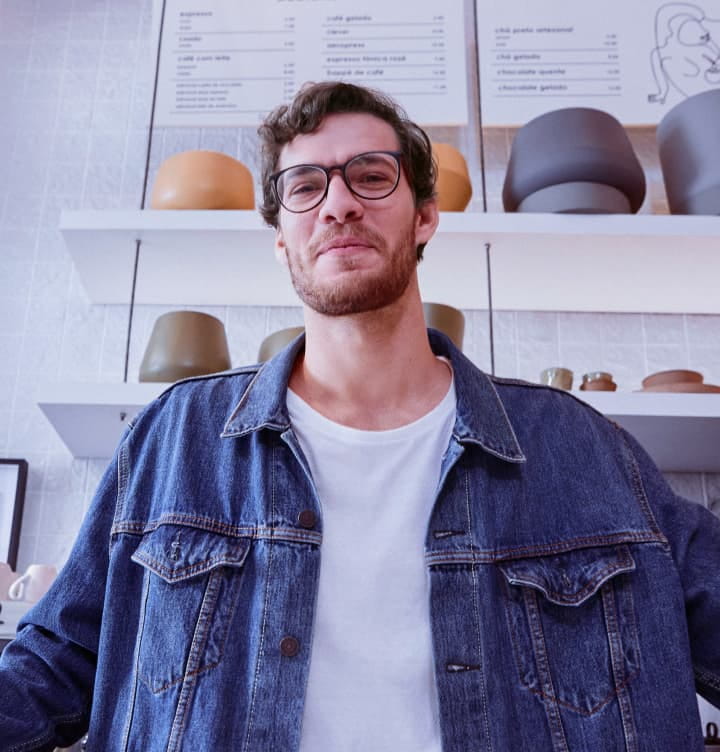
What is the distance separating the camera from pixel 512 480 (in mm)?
1007

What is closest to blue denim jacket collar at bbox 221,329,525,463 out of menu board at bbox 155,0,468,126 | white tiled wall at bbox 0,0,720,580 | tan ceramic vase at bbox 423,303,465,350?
tan ceramic vase at bbox 423,303,465,350

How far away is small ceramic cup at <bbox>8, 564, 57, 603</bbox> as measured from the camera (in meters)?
1.48

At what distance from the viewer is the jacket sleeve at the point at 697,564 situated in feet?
2.99

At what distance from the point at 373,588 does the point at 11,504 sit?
113 centimetres

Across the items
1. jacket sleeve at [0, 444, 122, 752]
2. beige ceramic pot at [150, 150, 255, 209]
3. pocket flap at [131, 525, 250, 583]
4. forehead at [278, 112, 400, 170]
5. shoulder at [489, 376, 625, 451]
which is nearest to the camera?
jacket sleeve at [0, 444, 122, 752]

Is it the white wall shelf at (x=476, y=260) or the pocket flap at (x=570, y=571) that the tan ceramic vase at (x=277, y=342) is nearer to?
the white wall shelf at (x=476, y=260)

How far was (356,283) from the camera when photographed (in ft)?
3.54

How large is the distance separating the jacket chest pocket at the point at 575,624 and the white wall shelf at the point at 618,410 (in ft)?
1.97

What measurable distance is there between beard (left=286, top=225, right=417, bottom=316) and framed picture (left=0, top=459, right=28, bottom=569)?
38.1 inches

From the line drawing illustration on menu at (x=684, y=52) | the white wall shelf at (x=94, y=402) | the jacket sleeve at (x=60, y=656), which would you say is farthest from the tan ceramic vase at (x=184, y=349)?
the line drawing illustration on menu at (x=684, y=52)

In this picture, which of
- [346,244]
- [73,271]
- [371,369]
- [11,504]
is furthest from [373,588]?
[73,271]

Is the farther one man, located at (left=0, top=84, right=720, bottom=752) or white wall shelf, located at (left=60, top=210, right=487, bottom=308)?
white wall shelf, located at (left=60, top=210, right=487, bottom=308)

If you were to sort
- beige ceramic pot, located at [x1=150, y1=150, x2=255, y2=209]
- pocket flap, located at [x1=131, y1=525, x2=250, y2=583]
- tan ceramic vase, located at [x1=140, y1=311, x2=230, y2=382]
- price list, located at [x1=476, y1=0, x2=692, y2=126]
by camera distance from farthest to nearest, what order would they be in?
1. price list, located at [x1=476, y1=0, x2=692, y2=126]
2. beige ceramic pot, located at [x1=150, y1=150, x2=255, y2=209]
3. tan ceramic vase, located at [x1=140, y1=311, x2=230, y2=382]
4. pocket flap, located at [x1=131, y1=525, x2=250, y2=583]

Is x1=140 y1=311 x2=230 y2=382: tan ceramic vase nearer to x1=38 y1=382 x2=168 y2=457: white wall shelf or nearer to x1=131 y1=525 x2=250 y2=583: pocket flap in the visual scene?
x1=38 y1=382 x2=168 y2=457: white wall shelf
